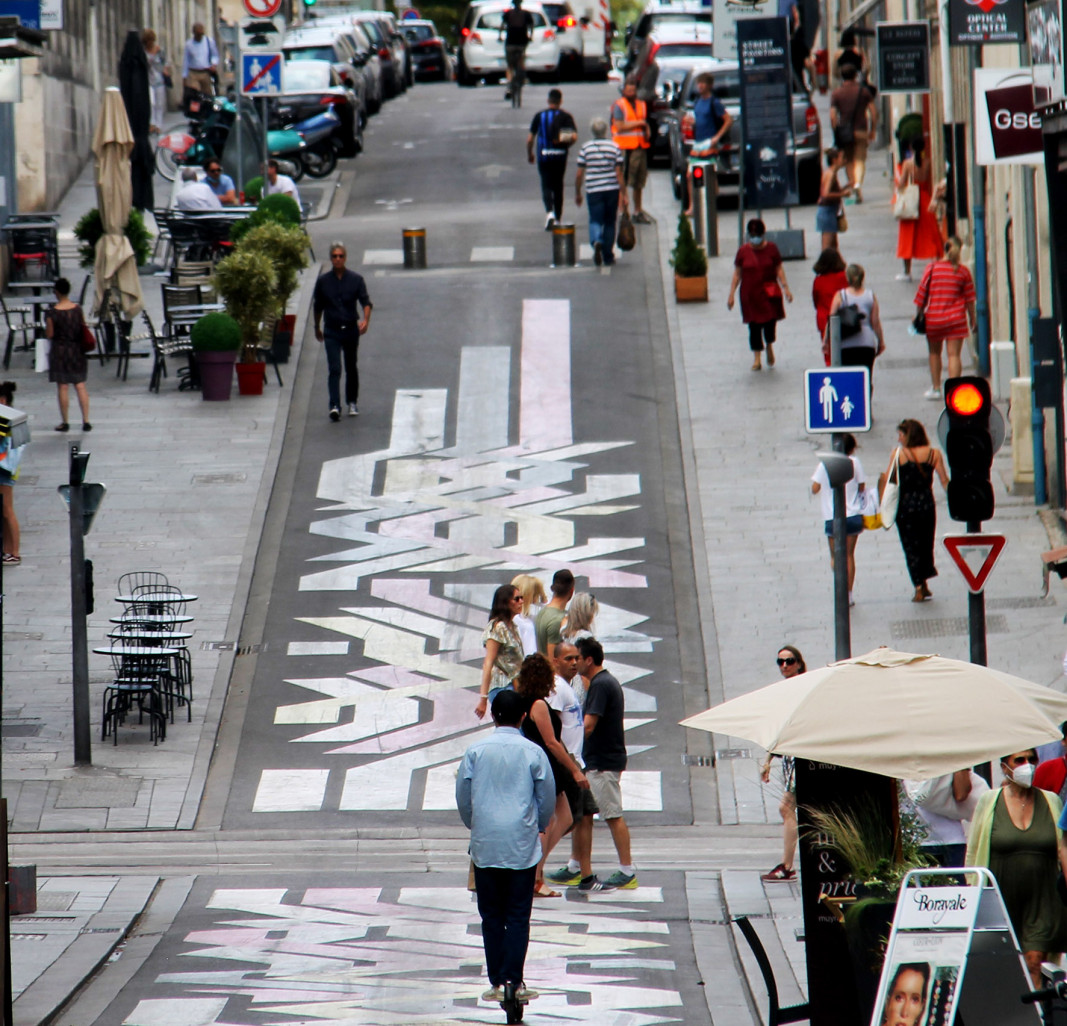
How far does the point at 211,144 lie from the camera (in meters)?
35.0

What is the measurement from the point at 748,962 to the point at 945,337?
12.0m

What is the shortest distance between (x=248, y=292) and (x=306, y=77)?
1644 centimetres

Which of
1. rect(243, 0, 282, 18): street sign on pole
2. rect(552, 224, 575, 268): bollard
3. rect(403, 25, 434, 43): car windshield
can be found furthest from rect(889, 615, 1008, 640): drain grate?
rect(403, 25, 434, 43): car windshield

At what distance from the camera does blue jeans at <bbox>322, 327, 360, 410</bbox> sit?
860 inches

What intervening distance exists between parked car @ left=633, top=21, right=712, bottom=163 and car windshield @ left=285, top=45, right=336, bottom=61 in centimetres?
673

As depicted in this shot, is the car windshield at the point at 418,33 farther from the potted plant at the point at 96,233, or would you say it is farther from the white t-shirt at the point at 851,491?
the white t-shirt at the point at 851,491

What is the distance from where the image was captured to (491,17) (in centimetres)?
4975

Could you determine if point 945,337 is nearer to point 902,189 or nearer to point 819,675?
point 902,189

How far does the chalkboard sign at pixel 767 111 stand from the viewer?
27.2 metres

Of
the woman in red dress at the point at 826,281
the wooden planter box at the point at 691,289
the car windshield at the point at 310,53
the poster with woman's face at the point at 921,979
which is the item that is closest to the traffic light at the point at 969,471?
the poster with woman's face at the point at 921,979

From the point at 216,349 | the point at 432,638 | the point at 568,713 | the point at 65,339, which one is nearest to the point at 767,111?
the point at 216,349

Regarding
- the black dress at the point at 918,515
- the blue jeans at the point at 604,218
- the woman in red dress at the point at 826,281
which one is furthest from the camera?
the blue jeans at the point at 604,218

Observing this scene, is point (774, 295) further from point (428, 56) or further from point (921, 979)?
point (428, 56)

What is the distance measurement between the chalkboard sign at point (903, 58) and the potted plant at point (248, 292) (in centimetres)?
1044
